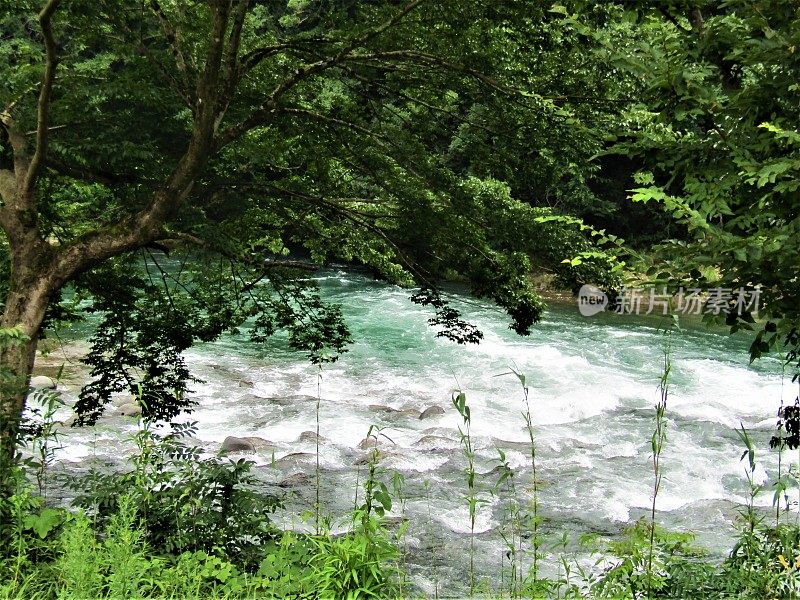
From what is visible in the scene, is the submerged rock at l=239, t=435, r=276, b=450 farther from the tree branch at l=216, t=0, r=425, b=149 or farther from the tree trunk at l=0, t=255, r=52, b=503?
the tree branch at l=216, t=0, r=425, b=149

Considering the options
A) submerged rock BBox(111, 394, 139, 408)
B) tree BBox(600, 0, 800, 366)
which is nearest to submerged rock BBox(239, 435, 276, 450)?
submerged rock BBox(111, 394, 139, 408)

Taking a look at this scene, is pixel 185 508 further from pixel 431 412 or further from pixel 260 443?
pixel 431 412

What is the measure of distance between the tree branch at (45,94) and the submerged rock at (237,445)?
5.10 meters

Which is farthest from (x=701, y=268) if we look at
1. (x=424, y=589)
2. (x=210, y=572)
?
(x=424, y=589)

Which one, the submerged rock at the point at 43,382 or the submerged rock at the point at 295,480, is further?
the submerged rock at the point at 43,382

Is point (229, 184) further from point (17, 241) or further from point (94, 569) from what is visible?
point (94, 569)

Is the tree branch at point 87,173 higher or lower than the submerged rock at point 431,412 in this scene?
higher

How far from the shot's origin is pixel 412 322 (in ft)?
56.6

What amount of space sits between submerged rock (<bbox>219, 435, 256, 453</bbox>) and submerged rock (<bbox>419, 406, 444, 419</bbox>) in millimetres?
2907

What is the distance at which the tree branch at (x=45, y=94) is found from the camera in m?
4.46

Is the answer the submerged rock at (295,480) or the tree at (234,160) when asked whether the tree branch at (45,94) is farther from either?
the submerged rock at (295,480)

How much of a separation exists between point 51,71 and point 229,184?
183 centimetres

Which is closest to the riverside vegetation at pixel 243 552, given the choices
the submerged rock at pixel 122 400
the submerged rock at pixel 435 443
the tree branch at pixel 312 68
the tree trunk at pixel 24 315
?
the tree trunk at pixel 24 315

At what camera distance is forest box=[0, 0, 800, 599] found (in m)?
2.97
